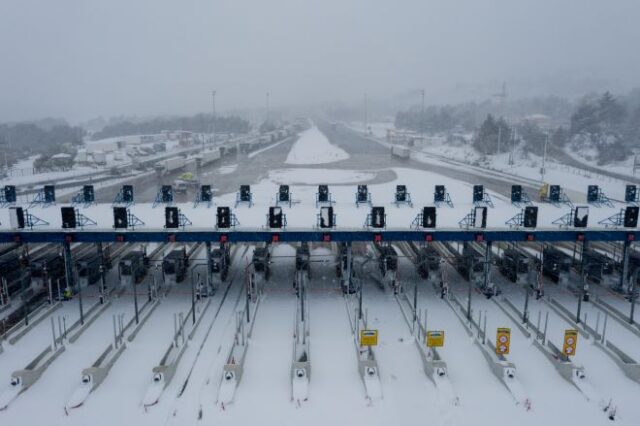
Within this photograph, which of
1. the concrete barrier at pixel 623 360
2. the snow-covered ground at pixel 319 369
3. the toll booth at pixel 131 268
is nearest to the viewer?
the snow-covered ground at pixel 319 369

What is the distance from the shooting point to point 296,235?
1006 inches

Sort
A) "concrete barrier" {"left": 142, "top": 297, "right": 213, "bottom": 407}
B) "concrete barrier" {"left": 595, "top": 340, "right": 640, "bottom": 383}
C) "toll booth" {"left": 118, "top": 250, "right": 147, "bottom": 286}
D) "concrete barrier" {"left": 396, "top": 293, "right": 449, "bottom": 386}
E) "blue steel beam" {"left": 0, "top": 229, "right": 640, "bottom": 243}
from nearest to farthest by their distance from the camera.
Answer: "concrete barrier" {"left": 142, "top": 297, "right": 213, "bottom": 407} → "concrete barrier" {"left": 396, "top": 293, "right": 449, "bottom": 386} → "concrete barrier" {"left": 595, "top": 340, "right": 640, "bottom": 383} → "blue steel beam" {"left": 0, "top": 229, "right": 640, "bottom": 243} → "toll booth" {"left": 118, "top": 250, "right": 147, "bottom": 286}

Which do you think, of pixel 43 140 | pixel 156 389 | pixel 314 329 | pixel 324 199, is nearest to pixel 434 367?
pixel 314 329

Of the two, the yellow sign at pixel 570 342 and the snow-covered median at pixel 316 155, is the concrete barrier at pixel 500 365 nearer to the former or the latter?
the yellow sign at pixel 570 342

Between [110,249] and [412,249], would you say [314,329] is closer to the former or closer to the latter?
[412,249]

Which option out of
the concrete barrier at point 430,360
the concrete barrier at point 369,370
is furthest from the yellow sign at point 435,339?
the concrete barrier at point 369,370

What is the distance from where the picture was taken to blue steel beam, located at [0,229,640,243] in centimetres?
2525

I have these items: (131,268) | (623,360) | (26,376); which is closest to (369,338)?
(623,360)

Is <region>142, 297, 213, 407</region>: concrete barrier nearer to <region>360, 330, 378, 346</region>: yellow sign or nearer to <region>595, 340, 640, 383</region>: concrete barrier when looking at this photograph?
<region>360, 330, 378, 346</region>: yellow sign

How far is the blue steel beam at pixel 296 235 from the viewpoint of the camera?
82.8 ft

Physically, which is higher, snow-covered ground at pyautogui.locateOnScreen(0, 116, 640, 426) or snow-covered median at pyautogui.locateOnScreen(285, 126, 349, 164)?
snow-covered median at pyautogui.locateOnScreen(285, 126, 349, 164)

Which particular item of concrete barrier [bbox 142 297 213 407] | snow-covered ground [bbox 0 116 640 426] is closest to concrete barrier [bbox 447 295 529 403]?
snow-covered ground [bbox 0 116 640 426]

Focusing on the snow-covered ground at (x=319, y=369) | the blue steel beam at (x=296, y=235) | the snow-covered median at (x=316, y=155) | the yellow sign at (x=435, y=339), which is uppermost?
the blue steel beam at (x=296, y=235)

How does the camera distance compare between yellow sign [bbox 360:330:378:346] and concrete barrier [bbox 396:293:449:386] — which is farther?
yellow sign [bbox 360:330:378:346]
